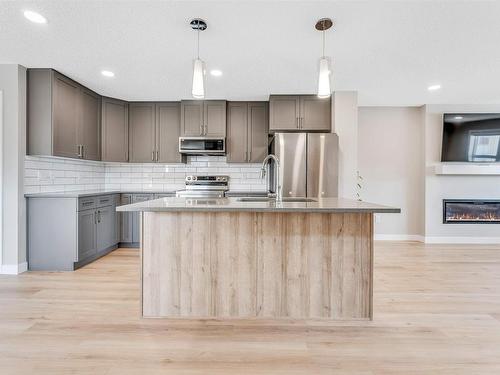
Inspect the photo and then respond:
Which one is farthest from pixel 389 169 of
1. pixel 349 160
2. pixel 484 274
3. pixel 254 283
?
pixel 254 283

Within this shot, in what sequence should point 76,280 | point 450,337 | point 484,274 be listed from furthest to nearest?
point 484,274 < point 76,280 < point 450,337

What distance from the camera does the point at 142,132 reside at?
485 centimetres

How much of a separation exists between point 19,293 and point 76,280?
0.49m

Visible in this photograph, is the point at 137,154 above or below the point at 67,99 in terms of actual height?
below

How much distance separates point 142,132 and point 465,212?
5.74m

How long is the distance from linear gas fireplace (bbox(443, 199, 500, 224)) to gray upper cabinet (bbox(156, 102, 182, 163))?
4.77 m

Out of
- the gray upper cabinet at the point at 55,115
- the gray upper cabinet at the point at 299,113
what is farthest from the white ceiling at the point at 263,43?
the gray upper cabinet at the point at 299,113

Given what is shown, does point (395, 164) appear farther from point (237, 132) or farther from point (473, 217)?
point (237, 132)

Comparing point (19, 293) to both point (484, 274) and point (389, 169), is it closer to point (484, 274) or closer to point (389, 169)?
point (484, 274)

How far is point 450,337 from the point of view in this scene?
2.01 m

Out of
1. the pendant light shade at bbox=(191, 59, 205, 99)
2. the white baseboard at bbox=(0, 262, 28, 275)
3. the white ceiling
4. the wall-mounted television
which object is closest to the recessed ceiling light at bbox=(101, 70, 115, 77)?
the white ceiling

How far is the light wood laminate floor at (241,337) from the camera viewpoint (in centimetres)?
169

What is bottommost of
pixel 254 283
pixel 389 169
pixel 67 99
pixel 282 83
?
pixel 254 283

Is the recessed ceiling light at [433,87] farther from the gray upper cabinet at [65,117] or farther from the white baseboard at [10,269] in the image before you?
the white baseboard at [10,269]
